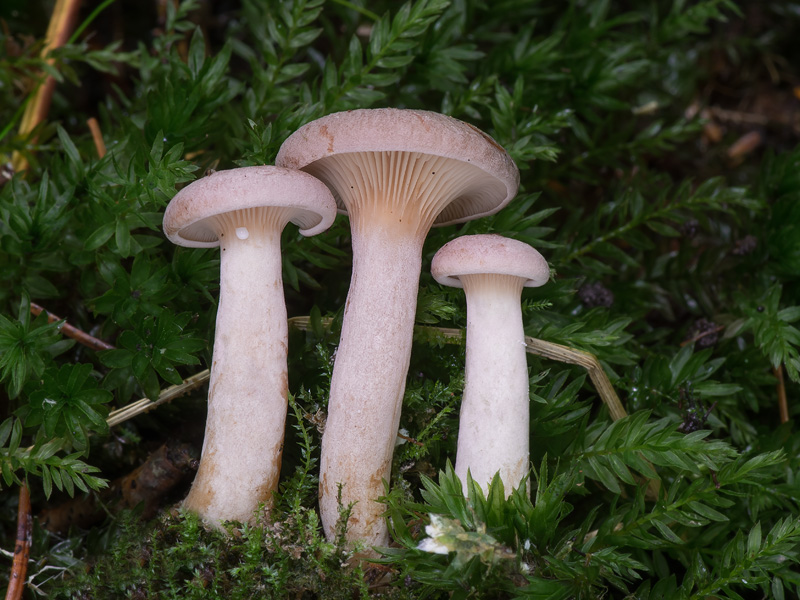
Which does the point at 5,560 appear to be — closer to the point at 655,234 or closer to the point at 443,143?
the point at 443,143

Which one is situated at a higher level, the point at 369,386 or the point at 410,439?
the point at 369,386

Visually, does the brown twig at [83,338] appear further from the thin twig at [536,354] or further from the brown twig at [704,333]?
the brown twig at [704,333]

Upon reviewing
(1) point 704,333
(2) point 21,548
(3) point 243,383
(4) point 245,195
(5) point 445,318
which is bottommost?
(2) point 21,548

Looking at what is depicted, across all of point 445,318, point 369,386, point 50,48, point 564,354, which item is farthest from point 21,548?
point 50,48

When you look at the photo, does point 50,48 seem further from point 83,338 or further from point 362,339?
point 362,339

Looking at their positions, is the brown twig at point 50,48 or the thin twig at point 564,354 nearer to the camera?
the thin twig at point 564,354

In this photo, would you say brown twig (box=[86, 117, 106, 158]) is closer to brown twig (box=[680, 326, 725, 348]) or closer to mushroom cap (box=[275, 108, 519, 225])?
mushroom cap (box=[275, 108, 519, 225])

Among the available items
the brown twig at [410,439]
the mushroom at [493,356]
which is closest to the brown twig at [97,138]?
the mushroom at [493,356]
